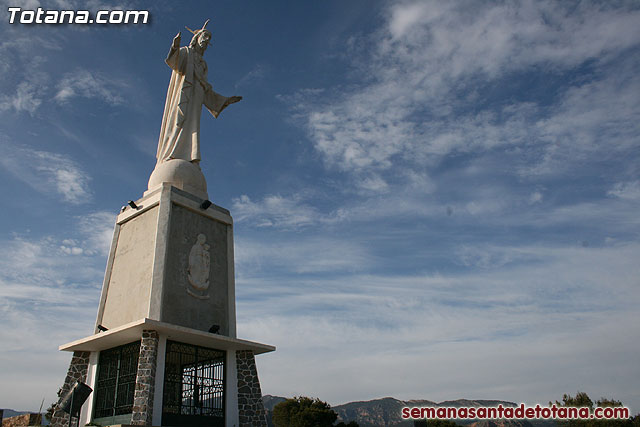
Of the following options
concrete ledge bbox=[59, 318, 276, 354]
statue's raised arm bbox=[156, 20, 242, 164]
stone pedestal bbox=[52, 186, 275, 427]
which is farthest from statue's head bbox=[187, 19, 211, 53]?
concrete ledge bbox=[59, 318, 276, 354]

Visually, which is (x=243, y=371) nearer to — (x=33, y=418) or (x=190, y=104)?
(x=33, y=418)

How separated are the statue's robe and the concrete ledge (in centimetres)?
631

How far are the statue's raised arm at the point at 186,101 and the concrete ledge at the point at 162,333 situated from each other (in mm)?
6289

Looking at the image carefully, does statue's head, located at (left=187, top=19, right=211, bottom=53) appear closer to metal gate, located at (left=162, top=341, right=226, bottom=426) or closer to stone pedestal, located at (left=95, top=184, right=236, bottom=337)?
stone pedestal, located at (left=95, top=184, right=236, bottom=337)

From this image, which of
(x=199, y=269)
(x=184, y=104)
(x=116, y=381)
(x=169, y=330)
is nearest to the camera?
(x=169, y=330)

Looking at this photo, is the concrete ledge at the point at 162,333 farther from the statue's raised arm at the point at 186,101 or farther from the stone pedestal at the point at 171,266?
the statue's raised arm at the point at 186,101

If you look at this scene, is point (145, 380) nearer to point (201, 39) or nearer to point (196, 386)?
point (196, 386)

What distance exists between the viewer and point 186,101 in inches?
715

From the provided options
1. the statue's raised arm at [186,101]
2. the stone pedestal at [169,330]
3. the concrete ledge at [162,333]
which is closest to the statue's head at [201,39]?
the statue's raised arm at [186,101]

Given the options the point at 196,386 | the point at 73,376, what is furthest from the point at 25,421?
the point at 196,386

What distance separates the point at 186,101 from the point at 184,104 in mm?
146

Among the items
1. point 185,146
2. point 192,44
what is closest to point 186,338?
point 185,146

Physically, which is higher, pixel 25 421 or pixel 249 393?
pixel 249 393

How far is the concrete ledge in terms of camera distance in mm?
12727
